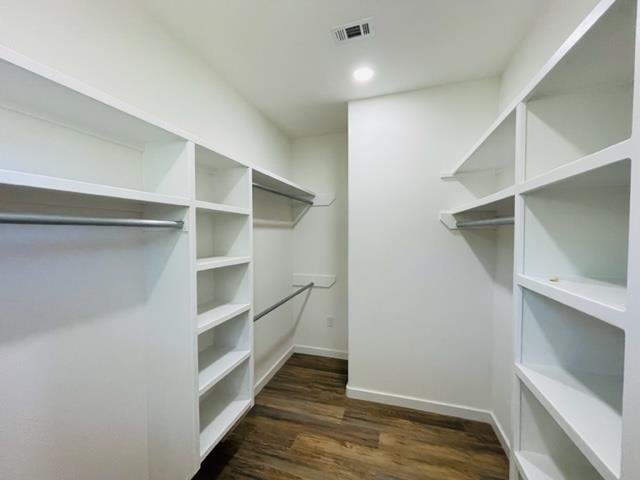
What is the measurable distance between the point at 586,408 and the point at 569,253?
479mm

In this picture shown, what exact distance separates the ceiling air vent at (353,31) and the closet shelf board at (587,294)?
1.52 m

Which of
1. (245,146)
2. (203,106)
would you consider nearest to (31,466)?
(203,106)

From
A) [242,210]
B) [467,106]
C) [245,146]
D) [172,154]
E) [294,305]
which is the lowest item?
[294,305]

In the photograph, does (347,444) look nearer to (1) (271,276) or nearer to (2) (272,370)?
(2) (272,370)

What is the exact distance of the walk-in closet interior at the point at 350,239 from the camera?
825 mm

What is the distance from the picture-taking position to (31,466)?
3.01ft

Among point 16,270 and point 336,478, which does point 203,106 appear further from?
point 336,478

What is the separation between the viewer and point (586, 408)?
2.38ft

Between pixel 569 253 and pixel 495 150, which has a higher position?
pixel 495 150

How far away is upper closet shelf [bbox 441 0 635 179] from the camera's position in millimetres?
560

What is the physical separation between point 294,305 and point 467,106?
2661mm

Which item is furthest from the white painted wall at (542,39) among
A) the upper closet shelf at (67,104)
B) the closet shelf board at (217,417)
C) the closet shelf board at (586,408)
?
the closet shelf board at (217,417)

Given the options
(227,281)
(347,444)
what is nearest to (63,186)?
(227,281)

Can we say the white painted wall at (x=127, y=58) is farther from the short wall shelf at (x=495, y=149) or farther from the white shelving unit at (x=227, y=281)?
the short wall shelf at (x=495, y=149)
